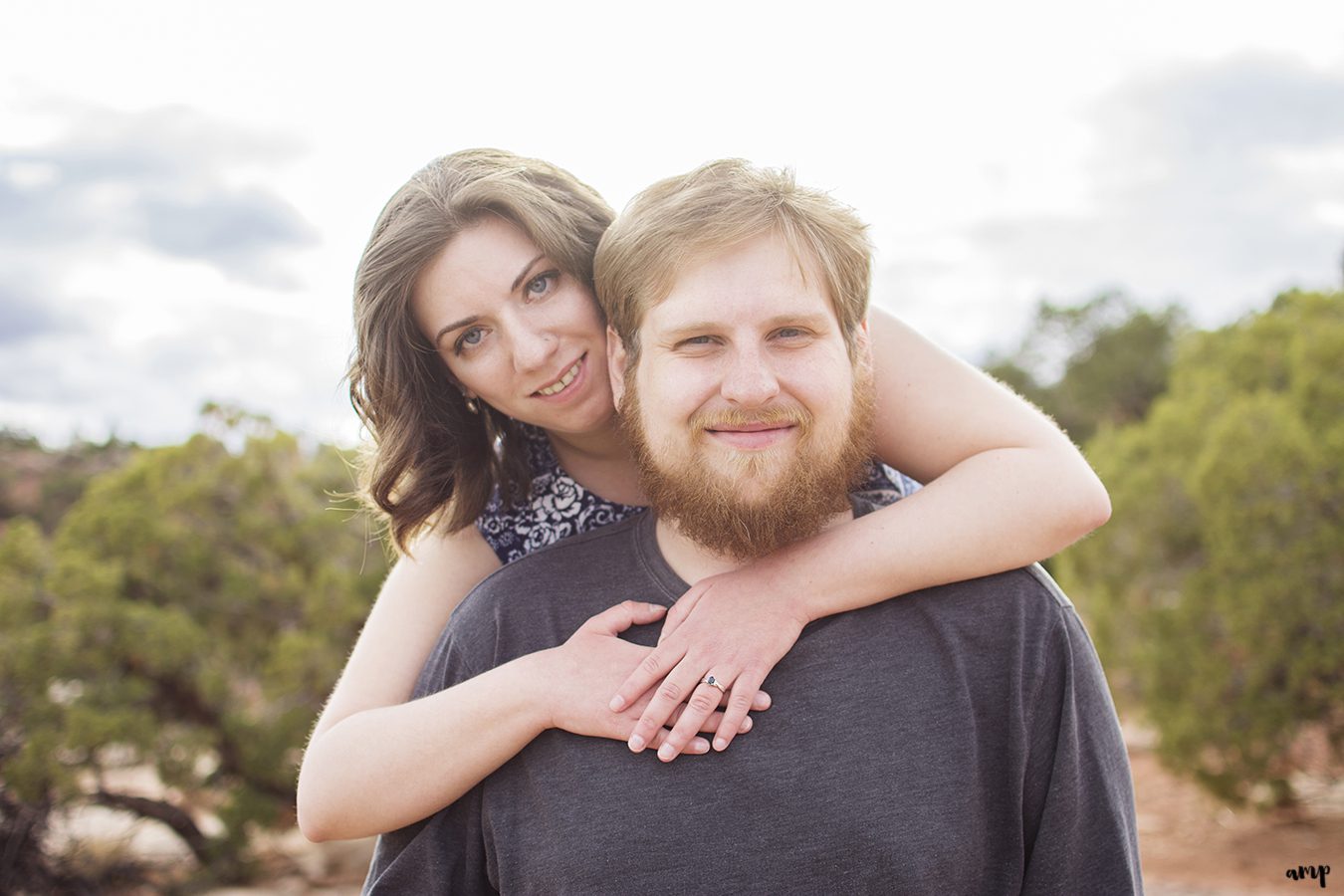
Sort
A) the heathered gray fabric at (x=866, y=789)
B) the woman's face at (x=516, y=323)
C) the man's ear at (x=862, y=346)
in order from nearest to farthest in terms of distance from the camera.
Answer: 1. the heathered gray fabric at (x=866, y=789)
2. the man's ear at (x=862, y=346)
3. the woman's face at (x=516, y=323)

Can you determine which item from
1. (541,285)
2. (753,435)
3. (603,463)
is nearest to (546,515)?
(603,463)

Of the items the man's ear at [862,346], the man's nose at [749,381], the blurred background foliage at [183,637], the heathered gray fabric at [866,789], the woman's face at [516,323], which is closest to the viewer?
the heathered gray fabric at [866,789]

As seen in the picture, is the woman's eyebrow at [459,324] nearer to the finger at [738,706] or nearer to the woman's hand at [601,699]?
the woman's hand at [601,699]

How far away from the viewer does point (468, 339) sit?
2660 millimetres

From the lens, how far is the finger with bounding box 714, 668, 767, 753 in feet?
6.51

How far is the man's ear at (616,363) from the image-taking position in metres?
2.43

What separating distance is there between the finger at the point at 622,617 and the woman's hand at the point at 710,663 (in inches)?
1.6

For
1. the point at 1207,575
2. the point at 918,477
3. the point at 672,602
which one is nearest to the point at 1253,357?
the point at 1207,575

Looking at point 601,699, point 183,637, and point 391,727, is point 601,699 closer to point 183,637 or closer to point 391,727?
point 391,727

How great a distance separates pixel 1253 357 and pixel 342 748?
22.4 ft

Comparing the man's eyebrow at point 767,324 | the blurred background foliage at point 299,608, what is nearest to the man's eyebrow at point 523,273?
the man's eyebrow at point 767,324

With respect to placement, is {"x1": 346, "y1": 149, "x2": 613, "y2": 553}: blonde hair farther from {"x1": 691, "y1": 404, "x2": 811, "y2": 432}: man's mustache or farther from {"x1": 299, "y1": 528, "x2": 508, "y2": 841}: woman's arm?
{"x1": 691, "y1": 404, "x2": 811, "y2": 432}: man's mustache

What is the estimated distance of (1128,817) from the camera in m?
2.13

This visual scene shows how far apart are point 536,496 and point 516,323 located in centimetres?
53
